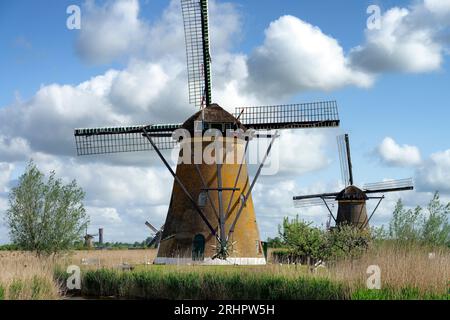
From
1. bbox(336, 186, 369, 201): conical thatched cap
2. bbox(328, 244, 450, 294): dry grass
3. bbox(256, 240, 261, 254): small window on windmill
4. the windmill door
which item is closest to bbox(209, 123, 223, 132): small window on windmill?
the windmill door

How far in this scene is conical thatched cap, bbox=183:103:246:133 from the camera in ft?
83.0

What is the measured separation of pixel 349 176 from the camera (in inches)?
1689

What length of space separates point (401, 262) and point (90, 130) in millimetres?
15862

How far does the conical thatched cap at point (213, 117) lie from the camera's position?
83.0ft

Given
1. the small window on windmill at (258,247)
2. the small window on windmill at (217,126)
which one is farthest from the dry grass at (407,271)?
the small window on windmill at (217,126)

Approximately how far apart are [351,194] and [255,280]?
977 inches

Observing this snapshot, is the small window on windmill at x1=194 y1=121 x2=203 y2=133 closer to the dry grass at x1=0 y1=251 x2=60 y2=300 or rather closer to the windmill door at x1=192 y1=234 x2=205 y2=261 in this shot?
the windmill door at x1=192 y1=234 x2=205 y2=261

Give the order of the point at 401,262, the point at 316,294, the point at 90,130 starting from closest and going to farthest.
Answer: the point at 401,262, the point at 316,294, the point at 90,130

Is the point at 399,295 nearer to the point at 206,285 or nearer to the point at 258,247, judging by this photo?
the point at 206,285

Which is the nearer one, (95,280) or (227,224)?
(95,280)

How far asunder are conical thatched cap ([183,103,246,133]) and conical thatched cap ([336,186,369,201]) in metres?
17.4
